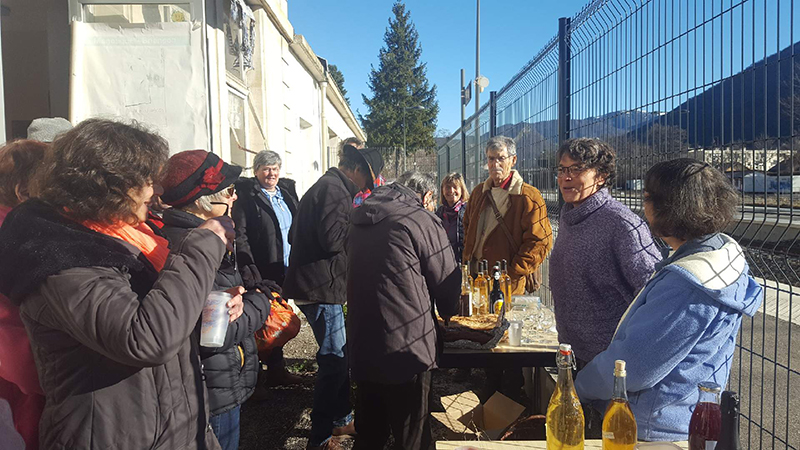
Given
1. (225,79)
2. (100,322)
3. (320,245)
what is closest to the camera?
(100,322)

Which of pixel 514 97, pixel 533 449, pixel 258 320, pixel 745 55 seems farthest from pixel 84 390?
pixel 514 97

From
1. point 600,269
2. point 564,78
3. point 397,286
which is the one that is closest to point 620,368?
point 600,269

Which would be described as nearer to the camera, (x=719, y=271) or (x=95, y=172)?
(x=95, y=172)

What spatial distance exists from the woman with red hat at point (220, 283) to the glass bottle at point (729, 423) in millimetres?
1502

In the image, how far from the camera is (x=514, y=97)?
17.0 ft

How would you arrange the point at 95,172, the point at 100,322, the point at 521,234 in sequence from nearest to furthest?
the point at 100,322 → the point at 95,172 → the point at 521,234

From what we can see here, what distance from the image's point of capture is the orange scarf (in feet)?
4.50

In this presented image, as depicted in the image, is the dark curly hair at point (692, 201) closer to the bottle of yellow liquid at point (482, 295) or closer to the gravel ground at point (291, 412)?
the bottle of yellow liquid at point (482, 295)

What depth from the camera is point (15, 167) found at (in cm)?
172

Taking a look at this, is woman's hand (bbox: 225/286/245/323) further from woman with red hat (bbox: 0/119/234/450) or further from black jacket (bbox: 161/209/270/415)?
woman with red hat (bbox: 0/119/234/450)

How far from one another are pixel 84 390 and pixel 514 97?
186 inches

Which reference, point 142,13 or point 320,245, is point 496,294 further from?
point 142,13

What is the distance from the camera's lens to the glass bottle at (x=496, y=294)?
10.5 feet

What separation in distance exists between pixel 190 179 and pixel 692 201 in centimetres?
175
